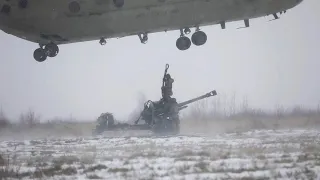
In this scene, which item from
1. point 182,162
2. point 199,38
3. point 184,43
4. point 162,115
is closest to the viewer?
point 182,162

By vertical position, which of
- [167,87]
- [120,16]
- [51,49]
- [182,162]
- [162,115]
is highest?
[120,16]

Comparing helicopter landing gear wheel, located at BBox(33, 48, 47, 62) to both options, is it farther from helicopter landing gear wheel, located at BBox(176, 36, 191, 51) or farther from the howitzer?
the howitzer

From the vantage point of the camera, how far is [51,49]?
1806cm

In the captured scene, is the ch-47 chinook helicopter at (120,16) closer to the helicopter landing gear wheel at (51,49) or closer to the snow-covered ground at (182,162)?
the helicopter landing gear wheel at (51,49)

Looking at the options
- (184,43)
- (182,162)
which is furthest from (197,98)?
(182,162)

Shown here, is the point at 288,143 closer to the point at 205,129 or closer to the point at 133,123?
the point at 205,129

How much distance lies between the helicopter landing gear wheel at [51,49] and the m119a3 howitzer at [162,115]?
7.43 metres

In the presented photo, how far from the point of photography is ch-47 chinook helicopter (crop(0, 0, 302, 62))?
618 inches

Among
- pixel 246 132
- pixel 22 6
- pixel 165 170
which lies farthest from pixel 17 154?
pixel 246 132

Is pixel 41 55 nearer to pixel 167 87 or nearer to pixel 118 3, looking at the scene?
pixel 118 3

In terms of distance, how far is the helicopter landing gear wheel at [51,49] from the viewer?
18.0 meters

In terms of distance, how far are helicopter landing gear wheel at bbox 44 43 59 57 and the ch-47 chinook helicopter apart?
41cm

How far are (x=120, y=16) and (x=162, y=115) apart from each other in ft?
33.0

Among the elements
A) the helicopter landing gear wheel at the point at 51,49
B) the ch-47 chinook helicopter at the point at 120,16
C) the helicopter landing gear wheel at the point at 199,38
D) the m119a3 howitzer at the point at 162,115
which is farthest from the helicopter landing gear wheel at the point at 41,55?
the m119a3 howitzer at the point at 162,115
